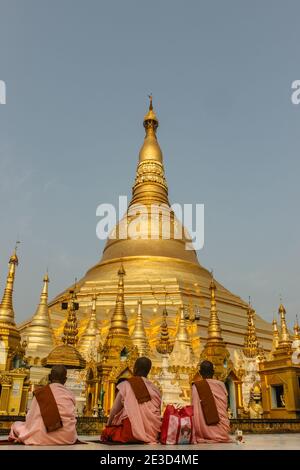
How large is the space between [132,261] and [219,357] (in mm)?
17004

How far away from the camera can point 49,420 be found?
485 cm

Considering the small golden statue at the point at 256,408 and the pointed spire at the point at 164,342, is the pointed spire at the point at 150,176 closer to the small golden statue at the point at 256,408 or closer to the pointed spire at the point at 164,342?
the pointed spire at the point at 164,342

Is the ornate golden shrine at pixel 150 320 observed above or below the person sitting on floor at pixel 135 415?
above

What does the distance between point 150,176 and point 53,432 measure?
125 feet

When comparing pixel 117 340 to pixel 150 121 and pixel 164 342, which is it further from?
pixel 150 121

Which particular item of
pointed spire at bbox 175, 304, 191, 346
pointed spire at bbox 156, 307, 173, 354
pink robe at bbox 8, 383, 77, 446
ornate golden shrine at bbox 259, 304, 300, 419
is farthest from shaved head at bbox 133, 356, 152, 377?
pointed spire at bbox 156, 307, 173, 354

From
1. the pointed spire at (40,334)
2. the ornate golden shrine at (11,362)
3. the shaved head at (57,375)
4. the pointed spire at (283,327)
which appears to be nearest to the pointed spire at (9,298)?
the ornate golden shrine at (11,362)

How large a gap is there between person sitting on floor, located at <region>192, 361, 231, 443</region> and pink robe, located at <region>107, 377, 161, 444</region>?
0.57m

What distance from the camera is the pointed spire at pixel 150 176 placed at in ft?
133

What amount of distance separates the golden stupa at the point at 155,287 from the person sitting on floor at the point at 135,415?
1985 cm

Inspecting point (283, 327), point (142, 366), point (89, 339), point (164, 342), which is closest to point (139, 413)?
point (142, 366)

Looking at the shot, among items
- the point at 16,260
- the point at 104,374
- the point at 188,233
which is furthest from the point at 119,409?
the point at 188,233

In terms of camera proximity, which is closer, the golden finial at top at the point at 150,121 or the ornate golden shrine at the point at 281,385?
the ornate golden shrine at the point at 281,385
